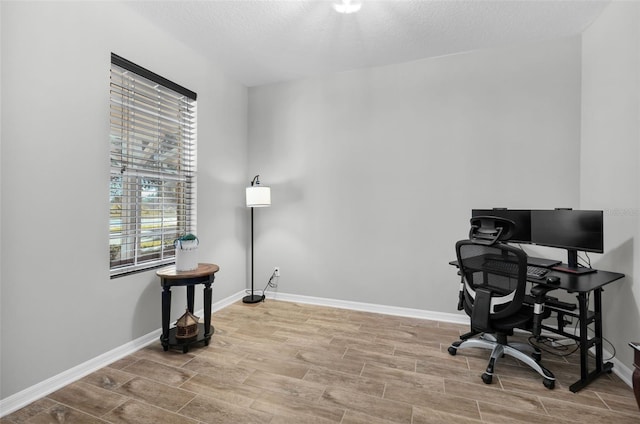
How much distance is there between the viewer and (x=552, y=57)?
282 cm

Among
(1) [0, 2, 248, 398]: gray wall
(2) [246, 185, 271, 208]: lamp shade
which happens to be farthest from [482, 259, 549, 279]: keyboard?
(1) [0, 2, 248, 398]: gray wall

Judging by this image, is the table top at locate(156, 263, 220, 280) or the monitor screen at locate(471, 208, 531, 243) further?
the monitor screen at locate(471, 208, 531, 243)

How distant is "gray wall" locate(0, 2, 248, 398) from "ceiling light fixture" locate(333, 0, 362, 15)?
5.44 feet

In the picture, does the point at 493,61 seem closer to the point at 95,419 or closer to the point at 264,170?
the point at 264,170

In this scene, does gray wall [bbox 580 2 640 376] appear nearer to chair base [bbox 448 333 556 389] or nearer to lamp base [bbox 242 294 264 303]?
chair base [bbox 448 333 556 389]

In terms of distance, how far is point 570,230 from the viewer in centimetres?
231

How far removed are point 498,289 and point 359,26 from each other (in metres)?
2.48

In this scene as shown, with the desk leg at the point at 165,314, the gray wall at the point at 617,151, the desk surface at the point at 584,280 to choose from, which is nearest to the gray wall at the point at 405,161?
the gray wall at the point at 617,151

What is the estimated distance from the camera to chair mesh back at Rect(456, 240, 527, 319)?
197cm

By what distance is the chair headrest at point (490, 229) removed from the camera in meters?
2.02

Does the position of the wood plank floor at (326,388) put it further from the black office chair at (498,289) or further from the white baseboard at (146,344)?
the black office chair at (498,289)

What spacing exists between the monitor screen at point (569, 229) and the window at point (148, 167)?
3.32 m

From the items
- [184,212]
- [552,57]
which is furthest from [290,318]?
[552,57]

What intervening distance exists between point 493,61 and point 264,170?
9.38 ft
